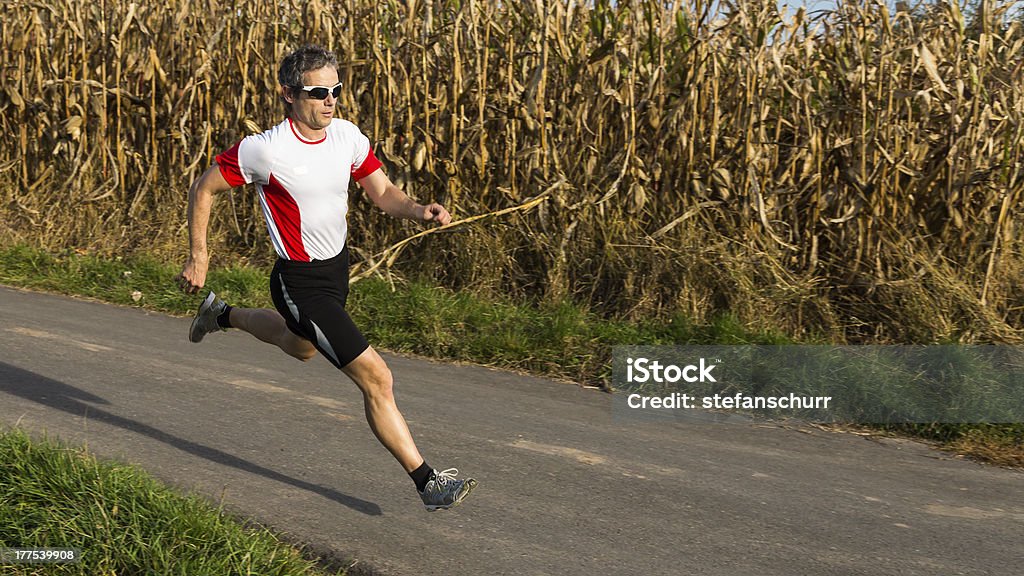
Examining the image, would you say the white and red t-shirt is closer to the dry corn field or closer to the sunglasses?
the sunglasses

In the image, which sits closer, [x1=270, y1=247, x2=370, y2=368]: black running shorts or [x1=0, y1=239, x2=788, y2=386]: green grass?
[x1=270, y1=247, x2=370, y2=368]: black running shorts

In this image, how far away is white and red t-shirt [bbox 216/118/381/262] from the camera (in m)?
5.20

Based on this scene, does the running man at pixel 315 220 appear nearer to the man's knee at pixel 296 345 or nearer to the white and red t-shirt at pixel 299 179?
the white and red t-shirt at pixel 299 179

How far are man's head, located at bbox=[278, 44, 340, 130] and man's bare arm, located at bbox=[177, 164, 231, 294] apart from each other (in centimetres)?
46

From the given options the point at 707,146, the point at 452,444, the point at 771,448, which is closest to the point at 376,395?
the point at 452,444

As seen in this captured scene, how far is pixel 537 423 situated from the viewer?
6.77 metres

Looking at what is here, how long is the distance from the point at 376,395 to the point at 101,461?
138 cm

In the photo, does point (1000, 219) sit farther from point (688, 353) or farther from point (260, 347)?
point (260, 347)

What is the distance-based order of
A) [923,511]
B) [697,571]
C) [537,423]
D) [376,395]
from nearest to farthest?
[697,571] < [376,395] < [923,511] < [537,423]

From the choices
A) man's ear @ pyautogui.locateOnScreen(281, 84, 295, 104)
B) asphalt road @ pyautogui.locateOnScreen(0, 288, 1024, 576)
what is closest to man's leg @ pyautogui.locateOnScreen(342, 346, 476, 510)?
asphalt road @ pyautogui.locateOnScreen(0, 288, 1024, 576)

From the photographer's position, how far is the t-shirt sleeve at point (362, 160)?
553 cm

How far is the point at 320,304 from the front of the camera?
5336 millimetres

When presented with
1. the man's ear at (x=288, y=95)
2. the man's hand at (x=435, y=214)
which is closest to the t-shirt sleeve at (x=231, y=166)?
the man's ear at (x=288, y=95)

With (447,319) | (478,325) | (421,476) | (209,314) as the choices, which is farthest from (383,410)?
(447,319)
